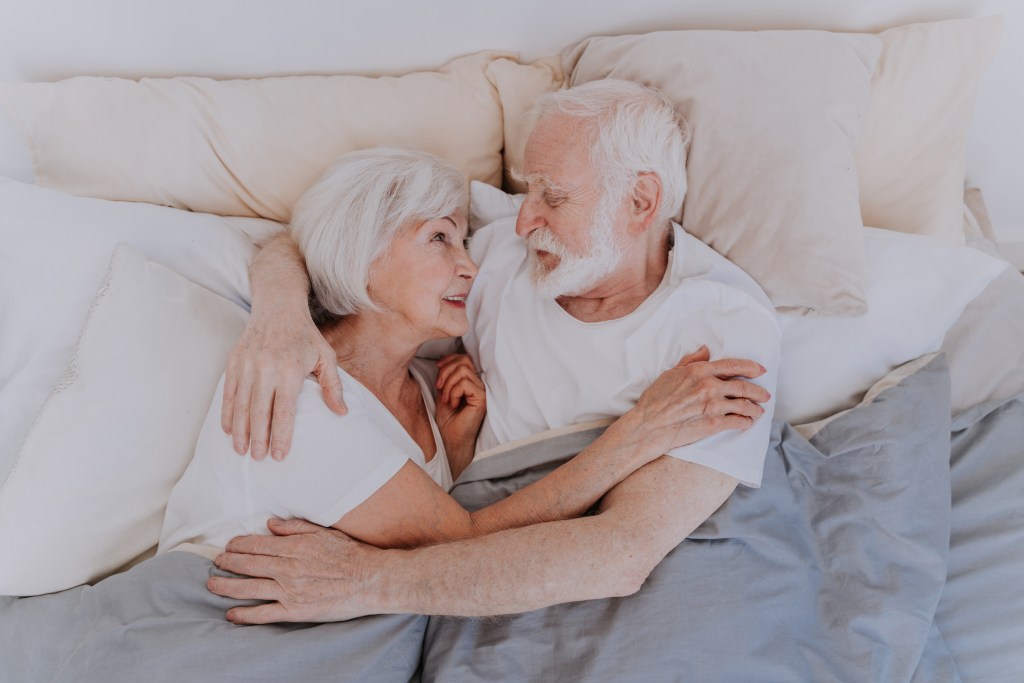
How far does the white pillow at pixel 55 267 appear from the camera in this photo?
4.56 ft

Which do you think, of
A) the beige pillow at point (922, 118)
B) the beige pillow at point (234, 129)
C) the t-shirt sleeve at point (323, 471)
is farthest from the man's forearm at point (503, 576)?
the beige pillow at point (922, 118)

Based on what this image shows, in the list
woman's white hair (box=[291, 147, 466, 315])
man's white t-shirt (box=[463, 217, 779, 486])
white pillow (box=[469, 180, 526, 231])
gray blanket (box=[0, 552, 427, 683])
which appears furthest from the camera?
white pillow (box=[469, 180, 526, 231])

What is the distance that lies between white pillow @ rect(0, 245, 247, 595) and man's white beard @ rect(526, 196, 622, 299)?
65 centimetres

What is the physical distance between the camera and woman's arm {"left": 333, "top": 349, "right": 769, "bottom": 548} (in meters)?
1.24

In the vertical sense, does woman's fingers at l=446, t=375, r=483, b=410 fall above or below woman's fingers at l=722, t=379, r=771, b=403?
below

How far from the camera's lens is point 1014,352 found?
153cm

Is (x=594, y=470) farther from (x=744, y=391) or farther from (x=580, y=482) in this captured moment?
(x=744, y=391)

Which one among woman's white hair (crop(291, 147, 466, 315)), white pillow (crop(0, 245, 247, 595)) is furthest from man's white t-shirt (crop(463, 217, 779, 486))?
white pillow (crop(0, 245, 247, 595))

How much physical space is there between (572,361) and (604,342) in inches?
3.1

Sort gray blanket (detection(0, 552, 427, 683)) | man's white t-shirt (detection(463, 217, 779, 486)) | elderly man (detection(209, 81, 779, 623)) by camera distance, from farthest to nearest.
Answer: man's white t-shirt (detection(463, 217, 779, 486)), elderly man (detection(209, 81, 779, 623)), gray blanket (detection(0, 552, 427, 683))

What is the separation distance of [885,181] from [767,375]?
0.66 m

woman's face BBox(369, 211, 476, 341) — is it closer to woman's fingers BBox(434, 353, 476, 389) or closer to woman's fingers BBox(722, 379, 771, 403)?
woman's fingers BBox(434, 353, 476, 389)

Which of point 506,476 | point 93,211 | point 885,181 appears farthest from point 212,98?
point 885,181

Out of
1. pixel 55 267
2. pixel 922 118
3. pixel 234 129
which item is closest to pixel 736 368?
pixel 922 118
